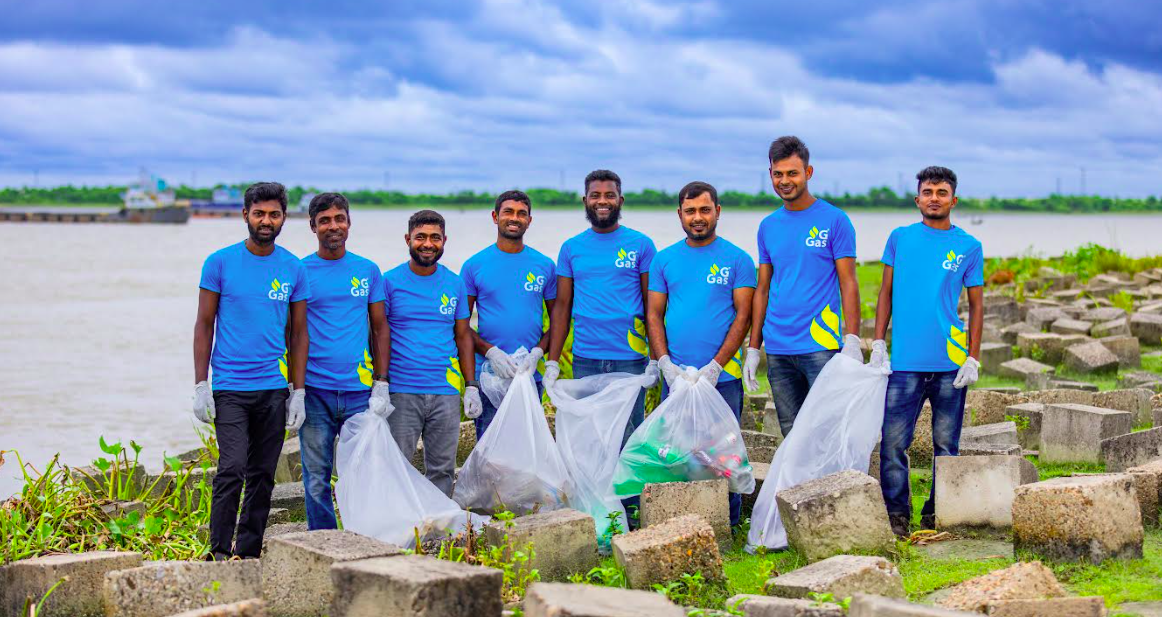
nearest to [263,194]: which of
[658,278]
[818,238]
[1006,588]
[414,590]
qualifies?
[658,278]

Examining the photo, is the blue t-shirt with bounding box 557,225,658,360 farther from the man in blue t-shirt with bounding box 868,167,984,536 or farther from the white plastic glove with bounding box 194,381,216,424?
the white plastic glove with bounding box 194,381,216,424

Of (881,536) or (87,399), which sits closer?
(881,536)

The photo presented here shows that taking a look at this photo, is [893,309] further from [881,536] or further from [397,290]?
[397,290]

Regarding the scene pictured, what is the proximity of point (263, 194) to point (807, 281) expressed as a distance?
102 inches

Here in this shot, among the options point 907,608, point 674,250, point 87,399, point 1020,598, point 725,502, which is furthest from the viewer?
point 87,399

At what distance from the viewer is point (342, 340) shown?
5.70m

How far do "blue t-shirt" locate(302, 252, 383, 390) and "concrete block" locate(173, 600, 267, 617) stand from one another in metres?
1.72

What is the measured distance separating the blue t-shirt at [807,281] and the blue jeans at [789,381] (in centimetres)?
9

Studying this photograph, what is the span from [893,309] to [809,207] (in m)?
0.64

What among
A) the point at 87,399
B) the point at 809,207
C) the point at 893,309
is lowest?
the point at 87,399

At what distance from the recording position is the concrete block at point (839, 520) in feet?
16.9

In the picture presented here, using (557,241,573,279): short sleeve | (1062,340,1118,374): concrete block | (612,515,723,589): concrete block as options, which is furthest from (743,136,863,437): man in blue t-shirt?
(1062,340,1118,374): concrete block

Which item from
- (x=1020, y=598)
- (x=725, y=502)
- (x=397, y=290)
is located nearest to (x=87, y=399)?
(x=397, y=290)

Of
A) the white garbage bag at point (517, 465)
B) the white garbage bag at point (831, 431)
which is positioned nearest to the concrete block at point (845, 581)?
the white garbage bag at point (831, 431)
